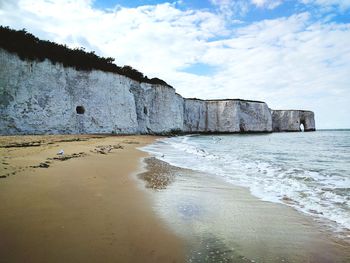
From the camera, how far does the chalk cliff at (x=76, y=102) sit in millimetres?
15547

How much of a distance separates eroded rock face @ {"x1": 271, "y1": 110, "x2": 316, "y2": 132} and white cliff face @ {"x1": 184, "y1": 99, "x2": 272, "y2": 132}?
1157cm

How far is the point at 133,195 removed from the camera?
3.67 meters

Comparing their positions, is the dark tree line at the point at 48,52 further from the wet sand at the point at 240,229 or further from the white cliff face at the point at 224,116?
the white cliff face at the point at 224,116

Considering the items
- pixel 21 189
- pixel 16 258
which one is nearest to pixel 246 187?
pixel 21 189

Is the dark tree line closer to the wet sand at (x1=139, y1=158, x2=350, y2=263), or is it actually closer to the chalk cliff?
the chalk cliff

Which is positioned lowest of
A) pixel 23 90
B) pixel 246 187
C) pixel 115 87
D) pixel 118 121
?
pixel 246 187

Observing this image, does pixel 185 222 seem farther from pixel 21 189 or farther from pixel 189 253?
pixel 21 189

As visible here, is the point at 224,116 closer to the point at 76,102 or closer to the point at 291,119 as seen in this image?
the point at 291,119

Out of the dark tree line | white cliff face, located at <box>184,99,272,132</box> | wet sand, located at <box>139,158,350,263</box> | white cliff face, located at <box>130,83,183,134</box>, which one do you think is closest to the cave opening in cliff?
the dark tree line

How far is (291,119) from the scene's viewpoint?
217 feet

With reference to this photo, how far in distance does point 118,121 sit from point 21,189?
21.6 m

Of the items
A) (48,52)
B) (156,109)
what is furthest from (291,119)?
(48,52)

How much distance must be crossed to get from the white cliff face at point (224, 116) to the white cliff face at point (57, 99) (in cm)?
2530

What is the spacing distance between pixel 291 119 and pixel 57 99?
6041cm
